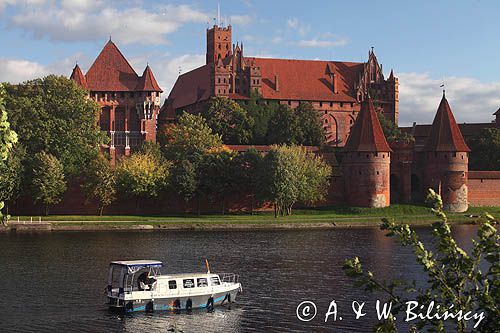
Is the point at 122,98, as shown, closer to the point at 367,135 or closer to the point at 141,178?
the point at 141,178

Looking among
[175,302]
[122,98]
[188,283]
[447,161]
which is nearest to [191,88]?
[122,98]

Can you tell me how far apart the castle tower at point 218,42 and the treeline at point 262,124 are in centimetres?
2894

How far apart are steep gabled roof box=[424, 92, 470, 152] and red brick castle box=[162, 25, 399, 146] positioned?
82.5 ft

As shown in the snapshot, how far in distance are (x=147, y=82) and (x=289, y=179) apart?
31.0 meters

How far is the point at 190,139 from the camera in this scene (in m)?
81.0

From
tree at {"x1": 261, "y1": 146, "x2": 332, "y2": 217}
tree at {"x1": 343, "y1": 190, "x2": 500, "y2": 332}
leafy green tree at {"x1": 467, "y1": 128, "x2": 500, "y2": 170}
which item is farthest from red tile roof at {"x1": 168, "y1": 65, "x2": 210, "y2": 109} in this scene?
tree at {"x1": 343, "y1": 190, "x2": 500, "y2": 332}

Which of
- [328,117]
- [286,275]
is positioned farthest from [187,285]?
[328,117]

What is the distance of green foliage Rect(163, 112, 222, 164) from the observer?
78875 millimetres

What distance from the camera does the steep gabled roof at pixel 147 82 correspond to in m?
92.0

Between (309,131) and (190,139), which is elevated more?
(309,131)

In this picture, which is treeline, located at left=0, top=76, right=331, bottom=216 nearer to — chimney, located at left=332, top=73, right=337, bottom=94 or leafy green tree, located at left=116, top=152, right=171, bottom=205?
leafy green tree, located at left=116, top=152, right=171, bottom=205

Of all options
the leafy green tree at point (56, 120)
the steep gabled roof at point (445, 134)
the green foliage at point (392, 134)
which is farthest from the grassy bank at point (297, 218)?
the green foliage at point (392, 134)

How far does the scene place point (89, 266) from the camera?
3956cm

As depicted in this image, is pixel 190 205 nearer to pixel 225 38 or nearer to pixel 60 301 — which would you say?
pixel 60 301
